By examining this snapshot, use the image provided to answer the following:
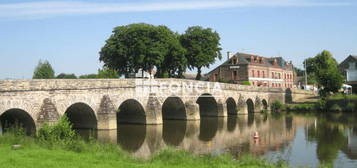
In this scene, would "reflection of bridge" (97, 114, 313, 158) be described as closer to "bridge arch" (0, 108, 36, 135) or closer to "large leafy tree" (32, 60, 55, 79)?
"bridge arch" (0, 108, 36, 135)

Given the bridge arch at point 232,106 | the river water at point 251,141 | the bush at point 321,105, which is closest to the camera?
the river water at point 251,141

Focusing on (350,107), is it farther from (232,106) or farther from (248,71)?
(248,71)

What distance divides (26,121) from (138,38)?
78.1ft

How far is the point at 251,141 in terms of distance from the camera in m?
25.1

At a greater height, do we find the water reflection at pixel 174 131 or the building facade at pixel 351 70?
the building facade at pixel 351 70

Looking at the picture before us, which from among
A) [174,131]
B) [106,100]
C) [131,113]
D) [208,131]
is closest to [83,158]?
[106,100]

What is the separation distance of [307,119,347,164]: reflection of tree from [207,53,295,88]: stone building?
28195 mm

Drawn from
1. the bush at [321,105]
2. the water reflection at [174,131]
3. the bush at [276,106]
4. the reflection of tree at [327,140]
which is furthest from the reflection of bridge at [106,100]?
the reflection of tree at [327,140]

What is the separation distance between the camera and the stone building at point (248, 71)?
6169cm

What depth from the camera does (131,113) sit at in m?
33.9

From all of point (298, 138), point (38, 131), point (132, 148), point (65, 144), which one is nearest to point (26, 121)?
point (38, 131)

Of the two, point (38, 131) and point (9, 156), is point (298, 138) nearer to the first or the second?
point (38, 131)

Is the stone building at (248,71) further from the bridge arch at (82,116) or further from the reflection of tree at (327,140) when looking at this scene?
the bridge arch at (82,116)

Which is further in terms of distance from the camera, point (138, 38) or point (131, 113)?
point (138, 38)
